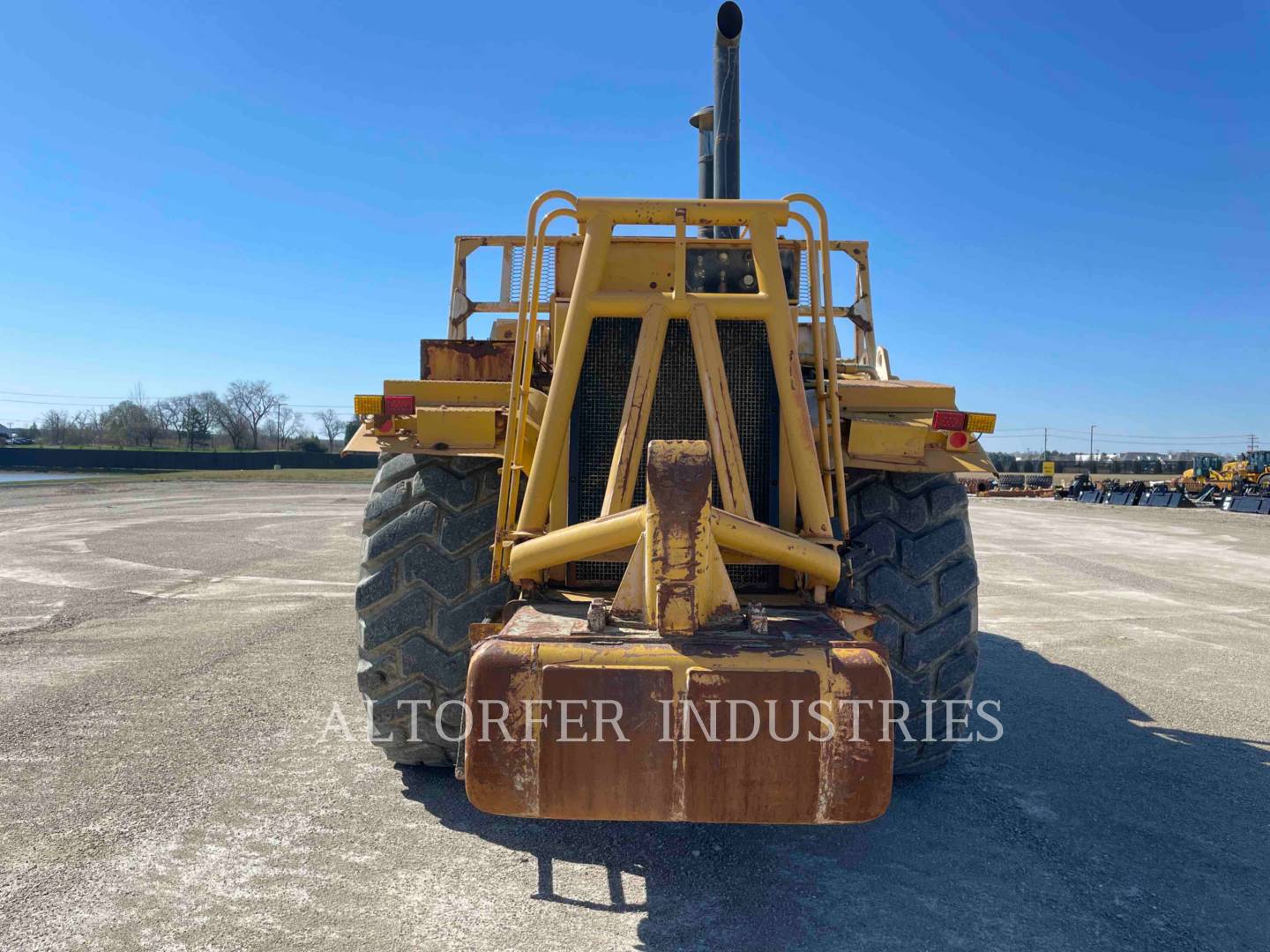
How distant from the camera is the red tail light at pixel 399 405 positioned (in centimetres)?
356

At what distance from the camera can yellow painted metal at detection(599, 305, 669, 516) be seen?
3.19 metres

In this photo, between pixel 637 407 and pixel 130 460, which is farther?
pixel 130 460

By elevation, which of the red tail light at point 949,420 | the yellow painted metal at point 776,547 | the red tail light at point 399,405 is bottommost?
the yellow painted metal at point 776,547

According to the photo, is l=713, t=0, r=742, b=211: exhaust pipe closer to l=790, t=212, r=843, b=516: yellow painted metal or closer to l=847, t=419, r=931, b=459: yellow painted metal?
→ l=790, t=212, r=843, b=516: yellow painted metal

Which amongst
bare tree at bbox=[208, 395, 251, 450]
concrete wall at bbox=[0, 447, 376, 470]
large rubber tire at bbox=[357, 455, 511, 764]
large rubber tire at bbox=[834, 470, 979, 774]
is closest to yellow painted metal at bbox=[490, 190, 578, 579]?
large rubber tire at bbox=[357, 455, 511, 764]

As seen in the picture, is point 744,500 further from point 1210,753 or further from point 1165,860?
point 1210,753

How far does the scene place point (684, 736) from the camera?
241cm

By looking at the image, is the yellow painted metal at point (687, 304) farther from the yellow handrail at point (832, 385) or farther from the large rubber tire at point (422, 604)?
the large rubber tire at point (422, 604)

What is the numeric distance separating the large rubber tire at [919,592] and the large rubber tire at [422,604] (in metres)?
1.56

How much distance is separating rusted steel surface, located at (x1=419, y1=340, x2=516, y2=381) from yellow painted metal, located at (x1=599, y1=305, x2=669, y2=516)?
38.3 inches

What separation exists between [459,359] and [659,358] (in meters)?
1.20

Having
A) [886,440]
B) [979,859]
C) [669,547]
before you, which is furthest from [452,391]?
[979,859]

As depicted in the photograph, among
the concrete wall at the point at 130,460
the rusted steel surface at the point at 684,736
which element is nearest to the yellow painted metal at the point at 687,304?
the rusted steel surface at the point at 684,736

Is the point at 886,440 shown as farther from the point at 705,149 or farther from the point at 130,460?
the point at 130,460
